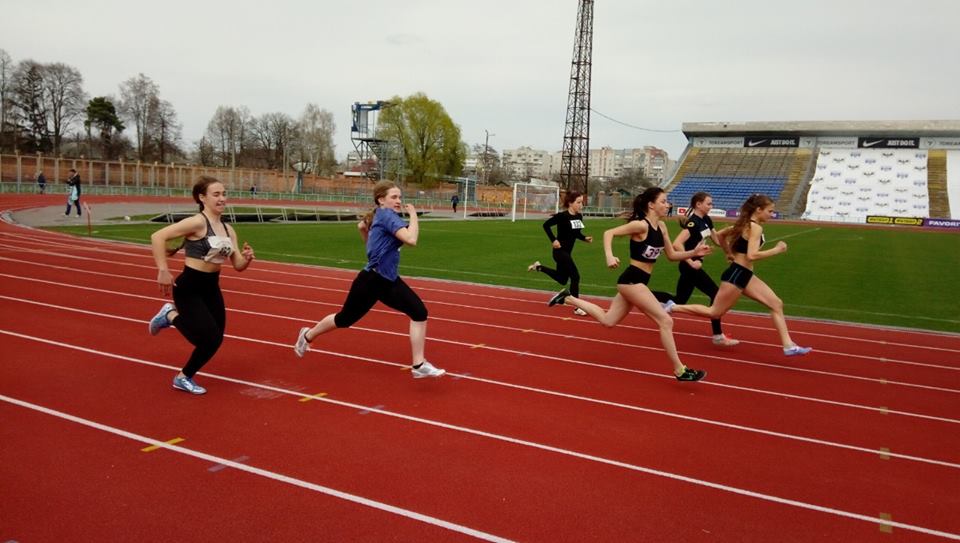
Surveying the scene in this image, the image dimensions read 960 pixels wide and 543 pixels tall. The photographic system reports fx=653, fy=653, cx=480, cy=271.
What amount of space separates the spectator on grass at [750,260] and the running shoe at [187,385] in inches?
228

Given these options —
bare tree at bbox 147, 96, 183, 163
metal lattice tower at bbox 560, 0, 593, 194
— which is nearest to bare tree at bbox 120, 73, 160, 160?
bare tree at bbox 147, 96, 183, 163

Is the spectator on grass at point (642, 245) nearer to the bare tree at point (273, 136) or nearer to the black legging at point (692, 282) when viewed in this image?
the black legging at point (692, 282)

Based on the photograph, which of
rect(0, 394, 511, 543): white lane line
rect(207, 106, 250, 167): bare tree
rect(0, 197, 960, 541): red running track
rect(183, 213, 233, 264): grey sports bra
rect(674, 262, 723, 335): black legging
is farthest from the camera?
rect(207, 106, 250, 167): bare tree

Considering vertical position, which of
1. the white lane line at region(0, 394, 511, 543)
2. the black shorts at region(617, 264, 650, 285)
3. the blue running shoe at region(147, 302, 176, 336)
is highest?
the black shorts at region(617, 264, 650, 285)

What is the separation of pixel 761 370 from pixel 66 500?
267 inches

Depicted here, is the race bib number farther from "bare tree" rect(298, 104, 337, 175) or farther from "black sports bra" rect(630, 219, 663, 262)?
"bare tree" rect(298, 104, 337, 175)

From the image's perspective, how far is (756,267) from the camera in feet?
61.9

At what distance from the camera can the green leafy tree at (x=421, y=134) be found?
8462 centimetres

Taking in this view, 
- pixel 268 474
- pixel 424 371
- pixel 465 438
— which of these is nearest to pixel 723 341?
pixel 424 371

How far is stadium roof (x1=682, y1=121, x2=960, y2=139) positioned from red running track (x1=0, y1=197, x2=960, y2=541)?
85.7 meters

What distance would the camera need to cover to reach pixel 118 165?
4691 cm

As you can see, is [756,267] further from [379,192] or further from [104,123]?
[104,123]

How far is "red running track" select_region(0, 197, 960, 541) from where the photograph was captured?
12.1 feet

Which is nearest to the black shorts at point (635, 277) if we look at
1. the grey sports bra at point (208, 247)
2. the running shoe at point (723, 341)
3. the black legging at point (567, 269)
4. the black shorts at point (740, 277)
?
the black shorts at point (740, 277)
